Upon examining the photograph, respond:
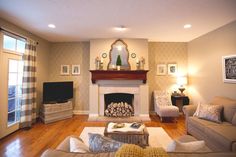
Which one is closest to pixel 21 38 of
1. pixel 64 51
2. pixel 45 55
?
pixel 45 55

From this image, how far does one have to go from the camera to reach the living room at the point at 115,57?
2730mm

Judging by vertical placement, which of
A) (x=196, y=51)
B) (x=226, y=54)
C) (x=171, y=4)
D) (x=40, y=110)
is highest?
(x=171, y=4)

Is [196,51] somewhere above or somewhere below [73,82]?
above

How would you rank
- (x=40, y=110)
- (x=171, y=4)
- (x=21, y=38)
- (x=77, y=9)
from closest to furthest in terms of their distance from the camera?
(x=171, y=4), (x=77, y=9), (x=21, y=38), (x=40, y=110)

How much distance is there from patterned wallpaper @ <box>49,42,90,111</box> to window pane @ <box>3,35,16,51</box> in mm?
1769

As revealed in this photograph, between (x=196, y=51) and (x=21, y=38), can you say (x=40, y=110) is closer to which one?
(x=21, y=38)

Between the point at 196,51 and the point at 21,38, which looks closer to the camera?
the point at 21,38

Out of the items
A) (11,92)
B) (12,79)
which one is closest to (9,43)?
(12,79)

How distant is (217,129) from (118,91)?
290 centimetres

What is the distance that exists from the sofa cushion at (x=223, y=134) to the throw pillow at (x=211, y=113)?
0.89ft

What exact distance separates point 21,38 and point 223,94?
5310mm

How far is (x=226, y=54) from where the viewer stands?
344 cm

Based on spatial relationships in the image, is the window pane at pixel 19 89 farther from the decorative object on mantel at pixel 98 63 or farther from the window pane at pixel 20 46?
the decorative object on mantel at pixel 98 63

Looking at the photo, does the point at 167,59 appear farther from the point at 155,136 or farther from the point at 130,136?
the point at 130,136
